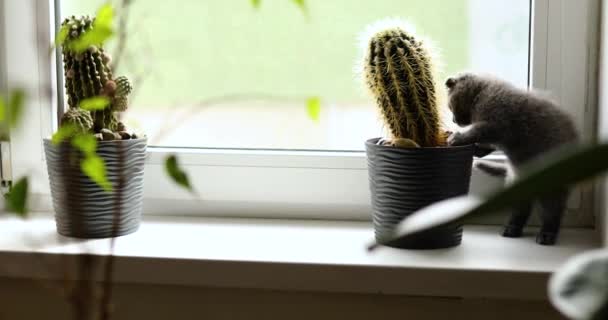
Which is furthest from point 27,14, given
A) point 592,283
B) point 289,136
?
point 592,283

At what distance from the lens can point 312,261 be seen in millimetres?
978

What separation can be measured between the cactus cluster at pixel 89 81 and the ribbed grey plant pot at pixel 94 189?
46mm

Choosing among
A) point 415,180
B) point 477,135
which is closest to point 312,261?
point 415,180

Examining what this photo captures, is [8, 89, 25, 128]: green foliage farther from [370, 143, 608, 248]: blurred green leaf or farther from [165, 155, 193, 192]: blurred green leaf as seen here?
[370, 143, 608, 248]: blurred green leaf

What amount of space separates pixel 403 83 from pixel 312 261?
10.7 inches

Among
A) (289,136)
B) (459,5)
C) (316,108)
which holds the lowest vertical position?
(289,136)

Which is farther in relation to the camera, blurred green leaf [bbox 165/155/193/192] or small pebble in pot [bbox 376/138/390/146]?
small pebble in pot [bbox 376/138/390/146]

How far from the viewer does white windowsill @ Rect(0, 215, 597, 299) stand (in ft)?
3.10

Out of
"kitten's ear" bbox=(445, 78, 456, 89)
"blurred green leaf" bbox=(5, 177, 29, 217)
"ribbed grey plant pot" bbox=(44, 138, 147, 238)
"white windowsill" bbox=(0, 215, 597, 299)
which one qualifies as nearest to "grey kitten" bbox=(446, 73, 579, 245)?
"kitten's ear" bbox=(445, 78, 456, 89)

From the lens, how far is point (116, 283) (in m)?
1.03

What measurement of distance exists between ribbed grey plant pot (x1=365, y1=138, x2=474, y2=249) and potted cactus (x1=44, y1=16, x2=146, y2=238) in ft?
1.17

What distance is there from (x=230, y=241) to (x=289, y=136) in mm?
260

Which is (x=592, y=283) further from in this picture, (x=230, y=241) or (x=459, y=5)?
(x=459, y=5)

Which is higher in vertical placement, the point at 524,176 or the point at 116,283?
the point at 524,176
